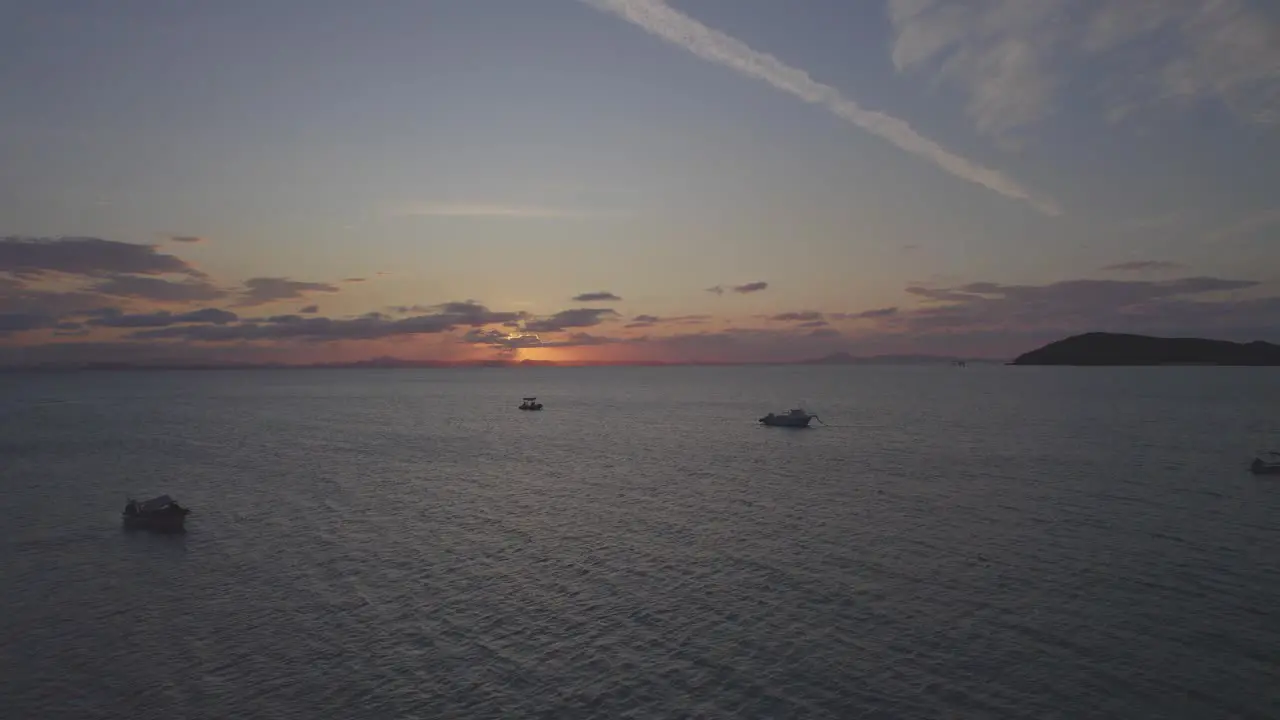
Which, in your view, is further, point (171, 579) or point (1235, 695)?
point (171, 579)

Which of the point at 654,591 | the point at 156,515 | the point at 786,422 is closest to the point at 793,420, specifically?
the point at 786,422

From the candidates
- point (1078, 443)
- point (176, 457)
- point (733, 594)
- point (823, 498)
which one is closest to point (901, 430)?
point (1078, 443)

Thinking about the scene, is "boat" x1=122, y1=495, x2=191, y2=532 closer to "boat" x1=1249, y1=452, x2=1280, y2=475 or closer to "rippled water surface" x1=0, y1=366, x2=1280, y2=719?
"rippled water surface" x1=0, y1=366, x2=1280, y2=719

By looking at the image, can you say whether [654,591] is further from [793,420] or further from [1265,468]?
[793,420]

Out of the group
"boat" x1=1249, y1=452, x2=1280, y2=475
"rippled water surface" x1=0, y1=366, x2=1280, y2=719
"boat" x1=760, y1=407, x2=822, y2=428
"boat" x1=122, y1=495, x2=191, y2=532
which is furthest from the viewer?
"boat" x1=760, y1=407, x2=822, y2=428

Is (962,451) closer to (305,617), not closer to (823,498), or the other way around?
(823,498)

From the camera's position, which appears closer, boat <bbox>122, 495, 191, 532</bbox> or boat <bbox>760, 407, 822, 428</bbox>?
boat <bbox>122, 495, 191, 532</bbox>

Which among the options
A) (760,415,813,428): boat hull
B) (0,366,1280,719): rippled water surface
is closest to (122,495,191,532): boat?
(0,366,1280,719): rippled water surface
